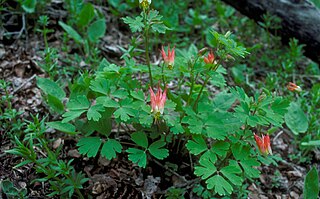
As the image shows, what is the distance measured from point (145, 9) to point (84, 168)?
2.98ft

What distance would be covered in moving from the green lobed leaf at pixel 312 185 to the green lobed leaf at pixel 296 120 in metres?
0.48

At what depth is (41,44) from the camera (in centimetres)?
296

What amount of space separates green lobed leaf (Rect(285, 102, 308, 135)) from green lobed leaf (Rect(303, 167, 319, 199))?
48 centimetres

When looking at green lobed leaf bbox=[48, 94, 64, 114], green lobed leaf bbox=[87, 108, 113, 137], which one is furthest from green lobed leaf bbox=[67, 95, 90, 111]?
green lobed leaf bbox=[48, 94, 64, 114]

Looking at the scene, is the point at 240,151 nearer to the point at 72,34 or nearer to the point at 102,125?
the point at 102,125

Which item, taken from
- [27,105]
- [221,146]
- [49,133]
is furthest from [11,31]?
[221,146]

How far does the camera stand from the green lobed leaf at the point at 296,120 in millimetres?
2555

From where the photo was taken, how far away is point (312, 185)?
82.7 inches

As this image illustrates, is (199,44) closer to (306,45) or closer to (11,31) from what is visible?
(306,45)

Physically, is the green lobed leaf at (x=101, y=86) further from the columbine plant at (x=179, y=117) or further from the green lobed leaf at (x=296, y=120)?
the green lobed leaf at (x=296, y=120)

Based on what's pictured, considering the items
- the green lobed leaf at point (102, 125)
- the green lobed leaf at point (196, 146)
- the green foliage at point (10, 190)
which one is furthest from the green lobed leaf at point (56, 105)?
the green lobed leaf at point (196, 146)

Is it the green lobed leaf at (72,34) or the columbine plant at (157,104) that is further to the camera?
the green lobed leaf at (72,34)

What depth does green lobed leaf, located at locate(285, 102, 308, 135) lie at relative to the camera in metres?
2.55

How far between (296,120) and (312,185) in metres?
0.59
